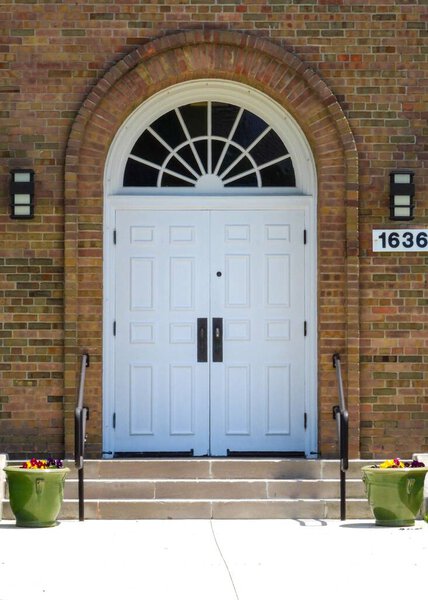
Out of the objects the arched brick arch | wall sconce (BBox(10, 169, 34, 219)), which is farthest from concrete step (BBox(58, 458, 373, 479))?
wall sconce (BBox(10, 169, 34, 219))

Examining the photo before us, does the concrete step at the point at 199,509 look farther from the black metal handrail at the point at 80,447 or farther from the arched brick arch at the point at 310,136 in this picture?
the arched brick arch at the point at 310,136

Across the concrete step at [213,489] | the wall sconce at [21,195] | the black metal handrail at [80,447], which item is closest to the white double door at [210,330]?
Result: the concrete step at [213,489]

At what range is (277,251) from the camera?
42.3 feet

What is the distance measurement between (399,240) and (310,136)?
134 centimetres

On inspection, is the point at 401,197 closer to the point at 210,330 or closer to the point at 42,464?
the point at 210,330

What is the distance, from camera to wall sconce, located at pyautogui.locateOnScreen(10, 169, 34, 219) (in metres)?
12.4

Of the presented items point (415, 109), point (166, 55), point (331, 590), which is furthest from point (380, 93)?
point (331, 590)

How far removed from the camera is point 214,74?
41.5 ft

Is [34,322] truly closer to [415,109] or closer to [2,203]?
[2,203]

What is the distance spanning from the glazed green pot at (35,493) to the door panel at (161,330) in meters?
1.74

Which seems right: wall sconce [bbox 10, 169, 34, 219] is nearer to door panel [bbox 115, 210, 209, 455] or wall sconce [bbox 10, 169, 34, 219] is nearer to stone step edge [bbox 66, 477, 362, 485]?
door panel [bbox 115, 210, 209, 455]

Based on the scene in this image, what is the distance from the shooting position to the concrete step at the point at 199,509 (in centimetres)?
1147

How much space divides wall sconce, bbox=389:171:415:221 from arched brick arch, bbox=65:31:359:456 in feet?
1.20

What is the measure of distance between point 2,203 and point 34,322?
1198mm
